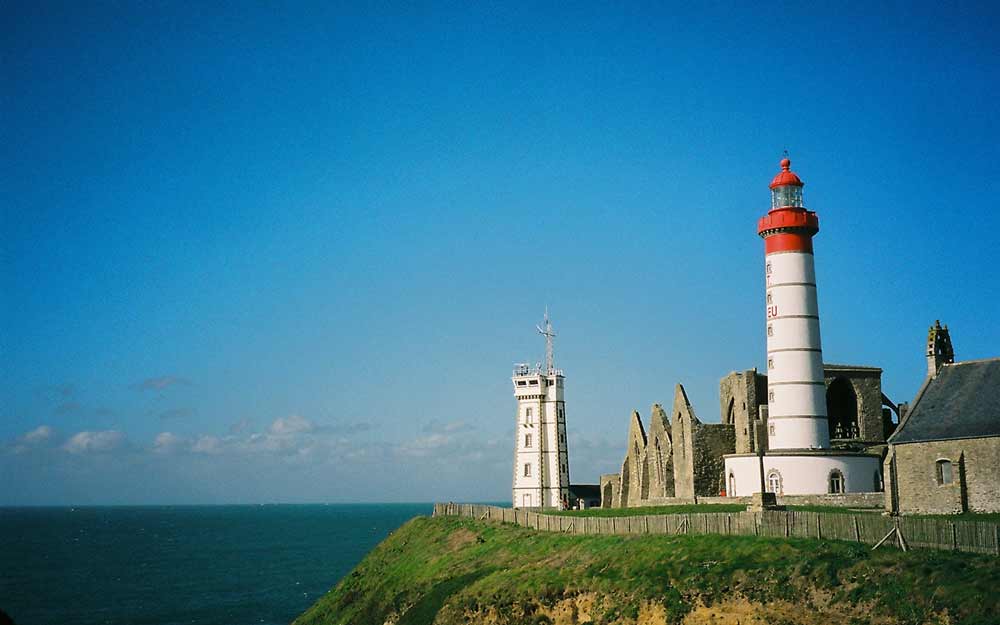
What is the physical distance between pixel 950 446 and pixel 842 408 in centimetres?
1578

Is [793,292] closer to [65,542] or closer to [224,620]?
[224,620]

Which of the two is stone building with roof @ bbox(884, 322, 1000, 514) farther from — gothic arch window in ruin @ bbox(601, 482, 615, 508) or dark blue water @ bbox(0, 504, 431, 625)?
→ dark blue water @ bbox(0, 504, 431, 625)

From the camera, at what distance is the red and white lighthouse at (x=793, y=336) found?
51156mm

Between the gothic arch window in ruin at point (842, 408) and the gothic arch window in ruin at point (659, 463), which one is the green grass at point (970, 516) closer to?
the gothic arch window in ruin at point (842, 408)

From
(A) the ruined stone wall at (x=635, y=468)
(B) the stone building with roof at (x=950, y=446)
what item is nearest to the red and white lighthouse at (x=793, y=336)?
(B) the stone building with roof at (x=950, y=446)

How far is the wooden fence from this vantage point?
92.3 ft

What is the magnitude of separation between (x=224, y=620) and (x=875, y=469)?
4083 centimetres

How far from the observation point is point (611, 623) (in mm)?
31750

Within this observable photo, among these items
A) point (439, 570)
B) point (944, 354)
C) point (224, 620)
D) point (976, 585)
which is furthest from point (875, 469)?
point (224, 620)

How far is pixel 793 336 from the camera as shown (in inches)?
2023

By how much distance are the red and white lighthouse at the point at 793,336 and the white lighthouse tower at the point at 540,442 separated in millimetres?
26788

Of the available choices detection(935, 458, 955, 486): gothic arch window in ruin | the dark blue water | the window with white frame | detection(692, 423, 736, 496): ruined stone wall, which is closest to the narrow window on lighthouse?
the window with white frame

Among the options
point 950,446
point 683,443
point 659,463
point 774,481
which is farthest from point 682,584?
point 659,463

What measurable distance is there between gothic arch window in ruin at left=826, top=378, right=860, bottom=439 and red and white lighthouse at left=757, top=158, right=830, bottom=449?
193 inches
